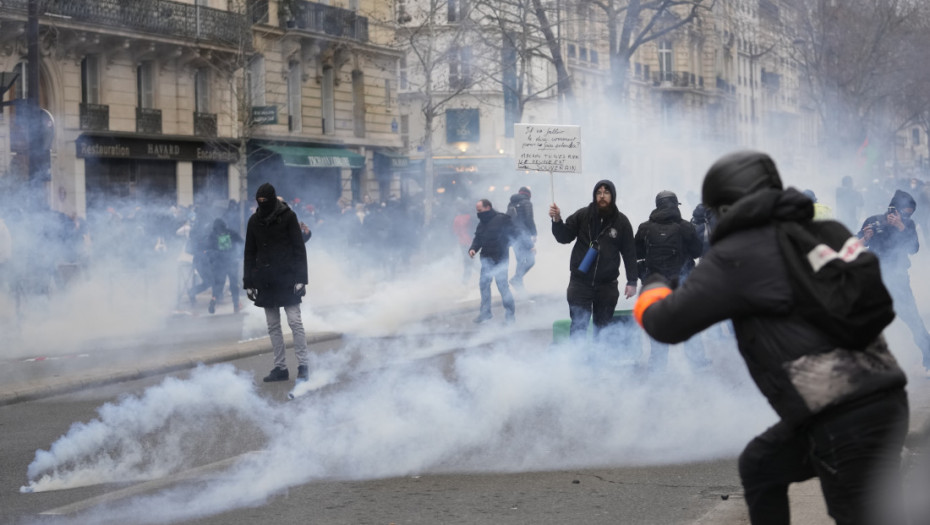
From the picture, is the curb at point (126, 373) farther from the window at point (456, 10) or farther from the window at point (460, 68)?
the window at point (460, 68)

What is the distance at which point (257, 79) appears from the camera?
31297 mm

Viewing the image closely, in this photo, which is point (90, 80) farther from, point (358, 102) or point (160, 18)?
point (358, 102)

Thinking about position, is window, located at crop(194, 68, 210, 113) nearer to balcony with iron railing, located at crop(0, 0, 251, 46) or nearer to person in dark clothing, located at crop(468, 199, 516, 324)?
balcony with iron railing, located at crop(0, 0, 251, 46)

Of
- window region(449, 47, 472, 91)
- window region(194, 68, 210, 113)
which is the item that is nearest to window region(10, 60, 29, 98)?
window region(194, 68, 210, 113)

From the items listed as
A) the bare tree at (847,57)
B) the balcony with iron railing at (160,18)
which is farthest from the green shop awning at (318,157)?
the bare tree at (847,57)

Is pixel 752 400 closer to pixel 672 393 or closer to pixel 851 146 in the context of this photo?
pixel 672 393

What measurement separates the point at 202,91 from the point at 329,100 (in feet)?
15.5

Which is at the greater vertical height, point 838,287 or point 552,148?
point 552,148

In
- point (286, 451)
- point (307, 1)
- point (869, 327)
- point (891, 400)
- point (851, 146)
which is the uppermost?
point (307, 1)

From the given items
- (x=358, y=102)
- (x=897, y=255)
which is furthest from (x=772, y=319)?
(x=358, y=102)

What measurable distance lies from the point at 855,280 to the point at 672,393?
4.82 metres

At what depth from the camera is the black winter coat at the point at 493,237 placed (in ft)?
48.7

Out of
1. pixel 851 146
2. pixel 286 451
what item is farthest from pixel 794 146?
pixel 286 451

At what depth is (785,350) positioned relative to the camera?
334 centimetres
